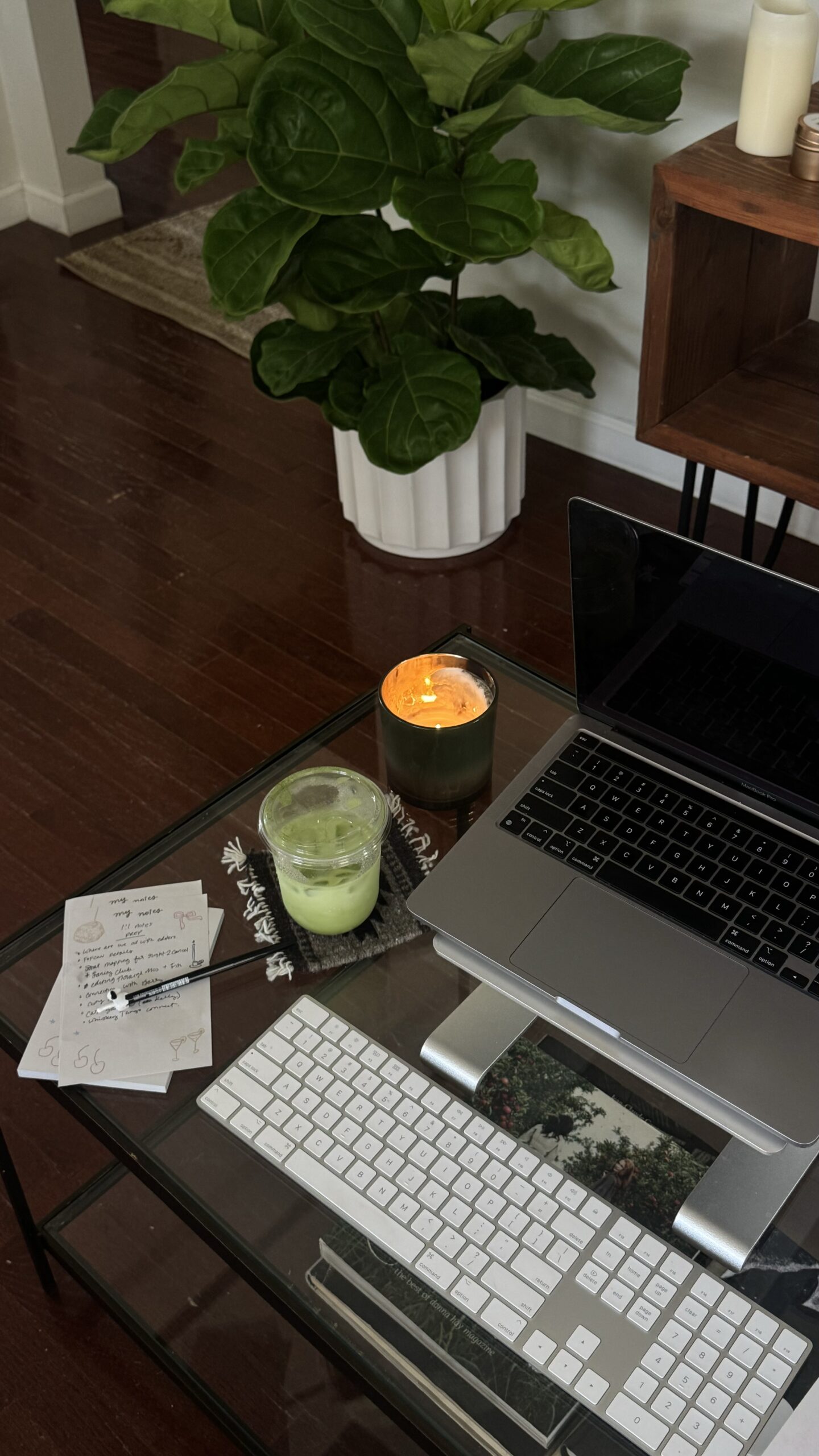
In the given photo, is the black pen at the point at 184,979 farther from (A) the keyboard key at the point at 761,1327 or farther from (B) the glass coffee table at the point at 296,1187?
(A) the keyboard key at the point at 761,1327

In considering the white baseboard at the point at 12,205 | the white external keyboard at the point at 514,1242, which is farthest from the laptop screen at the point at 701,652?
the white baseboard at the point at 12,205

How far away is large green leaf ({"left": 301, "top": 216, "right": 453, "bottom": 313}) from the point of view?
2.04 meters

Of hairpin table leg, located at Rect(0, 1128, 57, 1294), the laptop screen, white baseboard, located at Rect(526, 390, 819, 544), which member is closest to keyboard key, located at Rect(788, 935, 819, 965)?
the laptop screen

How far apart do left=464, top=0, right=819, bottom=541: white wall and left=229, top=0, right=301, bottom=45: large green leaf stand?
0.59 meters

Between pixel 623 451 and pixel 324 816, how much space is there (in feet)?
5.69

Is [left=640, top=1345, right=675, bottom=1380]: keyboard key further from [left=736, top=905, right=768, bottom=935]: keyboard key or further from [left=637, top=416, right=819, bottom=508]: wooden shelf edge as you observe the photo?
[left=637, top=416, right=819, bottom=508]: wooden shelf edge

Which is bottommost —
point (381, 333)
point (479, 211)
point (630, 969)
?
point (381, 333)

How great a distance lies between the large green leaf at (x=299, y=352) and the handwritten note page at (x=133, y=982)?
114 centimetres

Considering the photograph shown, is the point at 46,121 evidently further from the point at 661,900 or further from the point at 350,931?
the point at 661,900

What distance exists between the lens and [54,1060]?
109 cm

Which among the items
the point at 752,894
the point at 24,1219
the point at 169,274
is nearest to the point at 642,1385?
the point at 752,894

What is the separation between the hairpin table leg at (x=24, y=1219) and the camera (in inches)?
53.4

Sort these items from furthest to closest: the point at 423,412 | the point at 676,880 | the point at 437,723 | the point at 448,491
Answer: the point at 448,491
the point at 423,412
the point at 437,723
the point at 676,880

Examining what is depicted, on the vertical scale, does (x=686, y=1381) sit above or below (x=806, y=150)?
below
